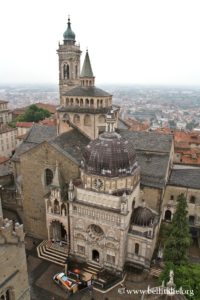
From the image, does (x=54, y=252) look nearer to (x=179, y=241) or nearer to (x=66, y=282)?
(x=66, y=282)

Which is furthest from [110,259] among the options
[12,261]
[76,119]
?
[76,119]

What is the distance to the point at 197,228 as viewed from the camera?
4034 centimetres

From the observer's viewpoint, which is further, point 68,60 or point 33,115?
point 33,115

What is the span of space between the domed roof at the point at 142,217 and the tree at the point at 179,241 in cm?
328

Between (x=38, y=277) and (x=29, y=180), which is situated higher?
(x=29, y=180)

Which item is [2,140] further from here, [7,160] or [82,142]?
[82,142]

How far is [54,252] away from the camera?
3562 centimetres

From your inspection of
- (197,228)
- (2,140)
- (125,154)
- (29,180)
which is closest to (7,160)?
(2,140)

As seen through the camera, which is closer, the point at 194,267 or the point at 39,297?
the point at 194,267

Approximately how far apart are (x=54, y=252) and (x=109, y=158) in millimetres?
16404

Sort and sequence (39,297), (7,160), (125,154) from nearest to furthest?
(39,297), (125,154), (7,160)

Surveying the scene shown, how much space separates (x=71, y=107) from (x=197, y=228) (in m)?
28.2

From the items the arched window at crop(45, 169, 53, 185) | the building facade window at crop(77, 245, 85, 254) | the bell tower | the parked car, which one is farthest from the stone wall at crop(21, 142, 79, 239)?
the bell tower

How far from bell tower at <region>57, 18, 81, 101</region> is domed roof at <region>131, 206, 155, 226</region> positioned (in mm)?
38106
